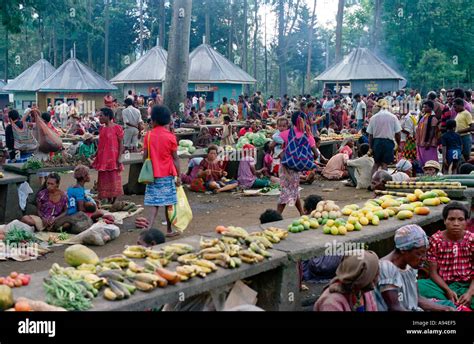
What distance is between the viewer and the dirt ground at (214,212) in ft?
23.6

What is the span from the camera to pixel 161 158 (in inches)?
297

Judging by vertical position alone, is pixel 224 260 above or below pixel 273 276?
above

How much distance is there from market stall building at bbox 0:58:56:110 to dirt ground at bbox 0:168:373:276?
2364cm

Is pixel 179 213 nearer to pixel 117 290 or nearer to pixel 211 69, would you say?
pixel 117 290

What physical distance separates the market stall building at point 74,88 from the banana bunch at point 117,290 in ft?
96.2

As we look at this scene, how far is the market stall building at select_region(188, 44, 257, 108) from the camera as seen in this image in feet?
105

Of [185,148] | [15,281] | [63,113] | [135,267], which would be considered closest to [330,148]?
[185,148]

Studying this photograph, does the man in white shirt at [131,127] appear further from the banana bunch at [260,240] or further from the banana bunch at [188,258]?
the banana bunch at [188,258]

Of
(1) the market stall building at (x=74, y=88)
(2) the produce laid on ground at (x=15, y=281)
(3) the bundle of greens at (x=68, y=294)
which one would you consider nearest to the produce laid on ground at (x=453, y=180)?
(3) the bundle of greens at (x=68, y=294)

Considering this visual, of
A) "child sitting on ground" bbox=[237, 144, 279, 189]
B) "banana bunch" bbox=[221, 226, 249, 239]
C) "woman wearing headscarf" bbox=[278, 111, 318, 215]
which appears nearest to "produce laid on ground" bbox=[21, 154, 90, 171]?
"child sitting on ground" bbox=[237, 144, 279, 189]

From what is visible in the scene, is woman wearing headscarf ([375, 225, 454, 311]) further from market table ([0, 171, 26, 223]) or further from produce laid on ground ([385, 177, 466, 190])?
market table ([0, 171, 26, 223])

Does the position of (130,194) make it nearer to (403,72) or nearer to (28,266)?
(28,266)

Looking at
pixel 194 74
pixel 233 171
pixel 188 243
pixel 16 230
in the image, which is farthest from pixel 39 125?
pixel 194 74

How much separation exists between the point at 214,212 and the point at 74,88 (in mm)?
24009
